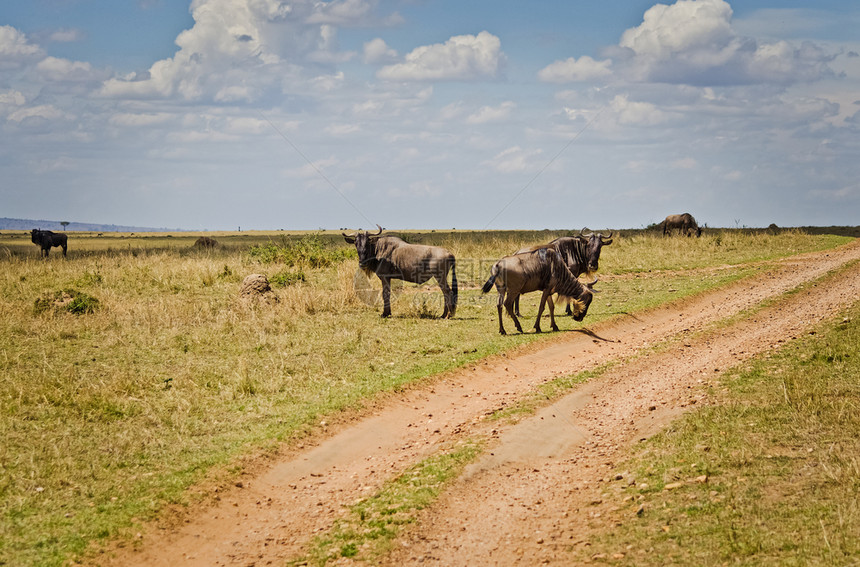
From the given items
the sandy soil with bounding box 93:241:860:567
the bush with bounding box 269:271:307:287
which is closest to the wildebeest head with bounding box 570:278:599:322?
the sandy soil with bounding box 93:241:860:567

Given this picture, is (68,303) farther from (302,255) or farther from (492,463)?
(492,463)

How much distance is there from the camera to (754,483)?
6.88 m

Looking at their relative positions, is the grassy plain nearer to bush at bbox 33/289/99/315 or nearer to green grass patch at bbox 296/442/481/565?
bush at bbox 33/289/99/315

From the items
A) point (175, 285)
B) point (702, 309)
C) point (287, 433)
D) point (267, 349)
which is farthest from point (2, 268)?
point (702, 309)

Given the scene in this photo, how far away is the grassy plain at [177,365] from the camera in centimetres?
790

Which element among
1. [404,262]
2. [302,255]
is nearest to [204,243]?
[302,255]

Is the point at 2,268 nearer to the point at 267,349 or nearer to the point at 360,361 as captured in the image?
the point at 267,349

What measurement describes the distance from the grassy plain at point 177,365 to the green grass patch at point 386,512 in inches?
77.6

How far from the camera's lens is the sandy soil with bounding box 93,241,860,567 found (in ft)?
21.4

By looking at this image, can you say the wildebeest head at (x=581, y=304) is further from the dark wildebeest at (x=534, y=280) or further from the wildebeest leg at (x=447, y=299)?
the wildebeest leg at (x=447, y=299)

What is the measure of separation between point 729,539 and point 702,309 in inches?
528

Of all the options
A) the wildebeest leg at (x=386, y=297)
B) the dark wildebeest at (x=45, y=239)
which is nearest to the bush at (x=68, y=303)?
the wildebeest leg at (x=386, y=297)

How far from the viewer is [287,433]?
9.61 m

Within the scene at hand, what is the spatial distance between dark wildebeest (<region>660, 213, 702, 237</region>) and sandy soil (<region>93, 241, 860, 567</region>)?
33.1m
